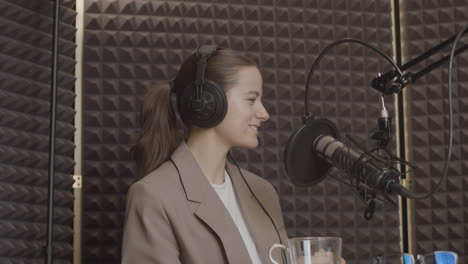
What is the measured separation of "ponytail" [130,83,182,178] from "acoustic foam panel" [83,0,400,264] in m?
0.35

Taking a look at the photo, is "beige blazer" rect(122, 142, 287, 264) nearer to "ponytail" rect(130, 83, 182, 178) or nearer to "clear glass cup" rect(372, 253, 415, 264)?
"ponytail" rect(130, 83, 182, 178)

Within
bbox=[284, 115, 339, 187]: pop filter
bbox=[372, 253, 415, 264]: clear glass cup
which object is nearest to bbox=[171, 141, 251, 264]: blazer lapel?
bbox=[284, 115, 339, 187]: pop filter

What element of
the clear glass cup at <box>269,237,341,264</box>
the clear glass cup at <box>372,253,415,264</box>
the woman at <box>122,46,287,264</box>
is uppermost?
the woman at <box>122,46,287,264</box>

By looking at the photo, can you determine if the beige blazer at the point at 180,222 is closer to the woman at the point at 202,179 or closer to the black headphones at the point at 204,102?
the woman at the point at 202,179

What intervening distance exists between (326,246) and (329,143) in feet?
0.91

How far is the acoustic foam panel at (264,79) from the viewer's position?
2.30 metres

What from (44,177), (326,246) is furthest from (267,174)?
(326,246)

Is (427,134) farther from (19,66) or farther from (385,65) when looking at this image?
(19,66)

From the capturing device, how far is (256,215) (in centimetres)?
200

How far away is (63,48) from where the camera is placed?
7.30 ft

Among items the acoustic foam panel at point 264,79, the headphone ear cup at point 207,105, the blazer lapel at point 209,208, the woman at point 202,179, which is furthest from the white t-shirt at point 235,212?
the acoustic foam panel at point 264,79

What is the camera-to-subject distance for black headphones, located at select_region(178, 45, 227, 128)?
5.73ft

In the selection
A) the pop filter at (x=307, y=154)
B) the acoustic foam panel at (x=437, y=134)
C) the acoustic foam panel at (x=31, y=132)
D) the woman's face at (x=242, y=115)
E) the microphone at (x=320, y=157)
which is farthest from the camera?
the acoustic foam panel at (x=437, y=134)

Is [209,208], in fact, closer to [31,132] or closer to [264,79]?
[31,132]
